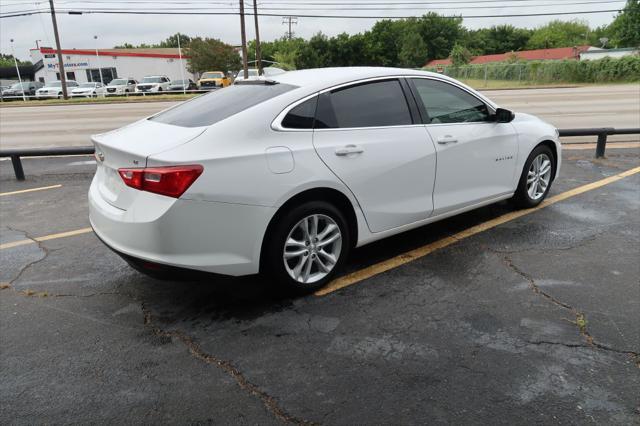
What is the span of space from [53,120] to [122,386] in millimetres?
18898

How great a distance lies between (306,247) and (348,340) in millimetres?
791

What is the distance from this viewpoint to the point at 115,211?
3412 millimetres

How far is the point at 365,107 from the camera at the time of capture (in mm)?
4043

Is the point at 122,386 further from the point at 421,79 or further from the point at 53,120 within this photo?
the point at 53,120

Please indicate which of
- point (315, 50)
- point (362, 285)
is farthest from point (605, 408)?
point (315, 50)

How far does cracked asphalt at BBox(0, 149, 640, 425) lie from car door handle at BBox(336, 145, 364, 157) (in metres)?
1.03

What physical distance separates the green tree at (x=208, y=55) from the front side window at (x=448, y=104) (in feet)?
197

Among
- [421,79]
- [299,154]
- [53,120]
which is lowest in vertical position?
[53,120]

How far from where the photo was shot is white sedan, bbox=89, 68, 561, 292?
320cm

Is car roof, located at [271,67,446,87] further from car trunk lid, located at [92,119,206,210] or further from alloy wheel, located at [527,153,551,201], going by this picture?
alloy wheel, located at [527,153,551,201]

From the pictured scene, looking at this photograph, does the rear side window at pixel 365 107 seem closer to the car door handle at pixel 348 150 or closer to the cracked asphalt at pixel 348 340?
the car door handle at pixel 348 150

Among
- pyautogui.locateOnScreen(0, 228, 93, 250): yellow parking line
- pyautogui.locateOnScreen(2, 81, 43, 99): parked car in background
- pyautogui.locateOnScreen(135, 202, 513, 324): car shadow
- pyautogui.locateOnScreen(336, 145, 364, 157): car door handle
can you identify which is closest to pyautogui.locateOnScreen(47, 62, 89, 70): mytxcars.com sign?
pyautogui.locateOnScreen(2, 81, 43, 99): parked car in background

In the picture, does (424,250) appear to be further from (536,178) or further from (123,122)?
(123,122)

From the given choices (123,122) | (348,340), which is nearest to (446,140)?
(348,340)
